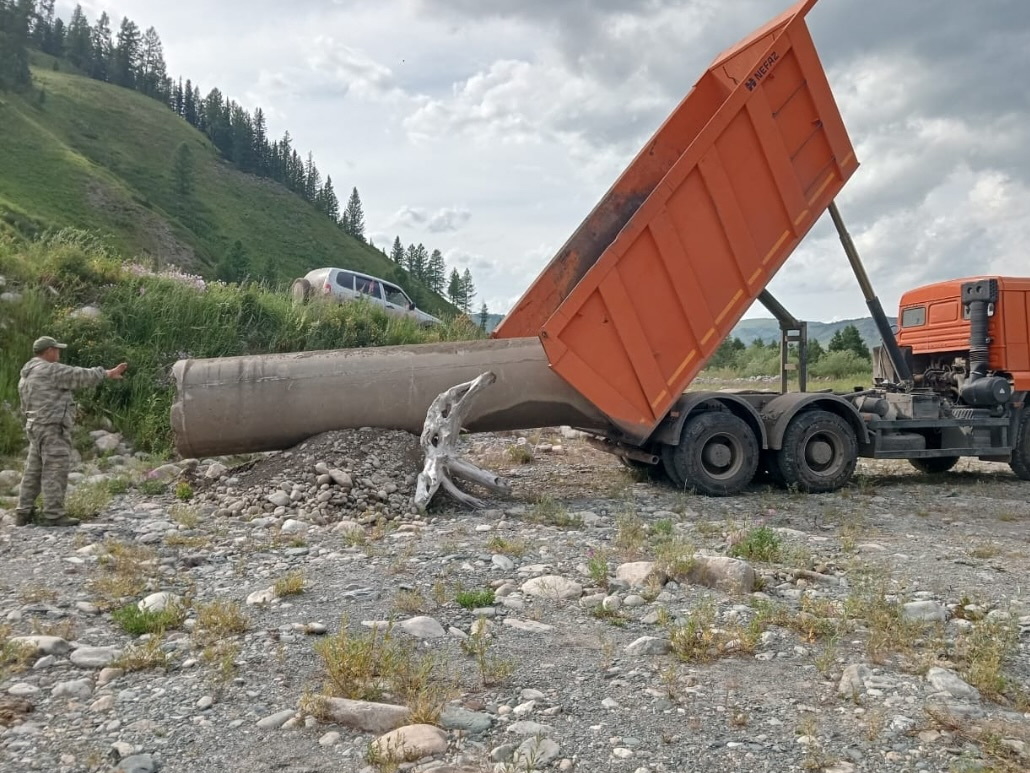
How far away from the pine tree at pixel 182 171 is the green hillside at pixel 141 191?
0.81 meters

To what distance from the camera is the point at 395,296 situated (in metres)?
19.2

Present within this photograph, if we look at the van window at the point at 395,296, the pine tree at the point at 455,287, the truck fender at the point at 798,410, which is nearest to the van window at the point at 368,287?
the van window at the point at 395,296

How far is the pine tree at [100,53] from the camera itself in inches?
4306

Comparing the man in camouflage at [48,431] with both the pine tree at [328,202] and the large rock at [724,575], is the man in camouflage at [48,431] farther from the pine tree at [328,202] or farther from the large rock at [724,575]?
the pine tree at [328,202]

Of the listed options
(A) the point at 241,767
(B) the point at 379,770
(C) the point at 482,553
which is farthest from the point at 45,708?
(C) the point at 482,553

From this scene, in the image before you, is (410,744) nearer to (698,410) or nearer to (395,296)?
(698,410)

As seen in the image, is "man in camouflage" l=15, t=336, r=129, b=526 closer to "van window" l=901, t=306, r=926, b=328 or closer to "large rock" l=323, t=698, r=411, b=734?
"large rock" l=323, t=698, r=411, b=734

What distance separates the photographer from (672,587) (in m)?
4.86

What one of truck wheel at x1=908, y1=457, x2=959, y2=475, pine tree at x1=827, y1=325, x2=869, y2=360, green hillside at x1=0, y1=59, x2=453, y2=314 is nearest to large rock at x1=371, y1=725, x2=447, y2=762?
truck wheel at x1=908, y1=457, x2=959, y2=475

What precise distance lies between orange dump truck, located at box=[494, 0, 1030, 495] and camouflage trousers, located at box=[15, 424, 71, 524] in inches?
165

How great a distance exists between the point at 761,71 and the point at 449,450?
15.4 feet

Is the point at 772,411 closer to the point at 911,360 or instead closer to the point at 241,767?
the point at 911,360

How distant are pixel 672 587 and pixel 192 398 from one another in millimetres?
5103

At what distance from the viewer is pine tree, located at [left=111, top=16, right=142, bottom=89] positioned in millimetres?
109875
